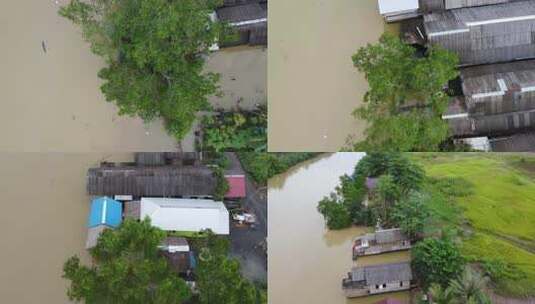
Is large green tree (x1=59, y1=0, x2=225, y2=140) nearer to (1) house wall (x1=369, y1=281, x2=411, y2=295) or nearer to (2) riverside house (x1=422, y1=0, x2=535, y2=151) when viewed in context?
(2) riverside house (x1=422, y1=0, x2=535, y2=151)

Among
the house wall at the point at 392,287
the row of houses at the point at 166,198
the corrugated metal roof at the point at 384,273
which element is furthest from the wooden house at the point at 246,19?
the house wall at the point at 392,287

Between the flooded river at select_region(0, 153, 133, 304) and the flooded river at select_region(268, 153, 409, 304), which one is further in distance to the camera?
the flooded river at select_region(0, 153, 133, 304)

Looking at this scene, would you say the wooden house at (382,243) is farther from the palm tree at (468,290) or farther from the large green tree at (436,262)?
the palm tree at (468,290)

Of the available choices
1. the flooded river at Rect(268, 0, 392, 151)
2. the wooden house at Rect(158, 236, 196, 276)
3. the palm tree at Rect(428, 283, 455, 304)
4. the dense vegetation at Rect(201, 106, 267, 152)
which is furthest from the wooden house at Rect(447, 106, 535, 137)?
the wooden house at Rect(158, 236, 196, 276)

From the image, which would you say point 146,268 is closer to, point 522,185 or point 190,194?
point 190,194

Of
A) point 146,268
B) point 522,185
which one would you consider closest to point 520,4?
point 522,185

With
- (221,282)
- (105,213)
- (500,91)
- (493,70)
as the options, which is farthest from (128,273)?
(493,70)

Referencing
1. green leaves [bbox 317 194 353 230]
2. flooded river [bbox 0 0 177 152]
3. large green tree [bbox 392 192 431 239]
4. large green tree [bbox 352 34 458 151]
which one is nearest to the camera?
large green tree [bbox 352 34 458 151]
